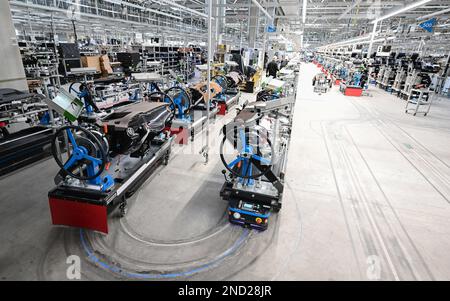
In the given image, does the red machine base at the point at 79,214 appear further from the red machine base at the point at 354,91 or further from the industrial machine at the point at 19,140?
the red machine base at the point at 354,91

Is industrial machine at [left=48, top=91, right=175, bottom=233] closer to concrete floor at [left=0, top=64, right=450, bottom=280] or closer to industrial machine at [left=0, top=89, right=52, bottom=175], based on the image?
concrete floor at [left=0, top=64, right=450, bottom=280]

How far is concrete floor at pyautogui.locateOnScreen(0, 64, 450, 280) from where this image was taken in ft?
7.15

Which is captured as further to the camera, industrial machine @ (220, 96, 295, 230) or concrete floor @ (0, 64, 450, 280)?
industrial machine @ (220, 96, 295, 230)

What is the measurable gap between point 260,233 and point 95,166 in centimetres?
181

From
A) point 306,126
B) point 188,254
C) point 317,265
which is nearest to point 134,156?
point 188,254

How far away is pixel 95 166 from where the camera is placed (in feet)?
8.04

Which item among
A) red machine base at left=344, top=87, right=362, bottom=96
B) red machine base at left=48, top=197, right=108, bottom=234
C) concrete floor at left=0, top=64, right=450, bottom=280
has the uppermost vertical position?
red machine base at left=344, top=87, right=362, bottom=96

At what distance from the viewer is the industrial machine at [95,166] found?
232 centimetres

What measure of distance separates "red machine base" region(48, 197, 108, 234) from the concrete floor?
0.54 feet

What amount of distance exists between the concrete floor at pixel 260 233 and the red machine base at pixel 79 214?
0.16 metres

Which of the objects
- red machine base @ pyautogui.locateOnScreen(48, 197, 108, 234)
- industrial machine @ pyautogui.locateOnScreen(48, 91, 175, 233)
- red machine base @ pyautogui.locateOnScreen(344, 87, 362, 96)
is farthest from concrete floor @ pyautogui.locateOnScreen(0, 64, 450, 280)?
red machine base @ pyautogui.locateOnScreen(344, 87, 362, 96)

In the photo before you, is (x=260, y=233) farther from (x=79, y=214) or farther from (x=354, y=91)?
(x=354, y=91)

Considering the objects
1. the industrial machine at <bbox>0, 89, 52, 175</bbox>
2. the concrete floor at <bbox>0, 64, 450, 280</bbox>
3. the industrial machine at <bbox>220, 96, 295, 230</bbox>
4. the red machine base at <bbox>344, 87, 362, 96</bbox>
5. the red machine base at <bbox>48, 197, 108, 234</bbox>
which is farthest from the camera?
the red machine base at <bbox>344, 87, 362, 96</bbox>
